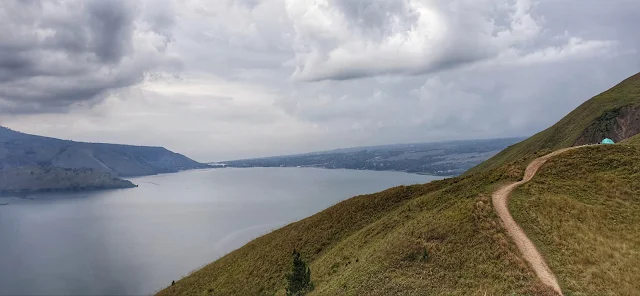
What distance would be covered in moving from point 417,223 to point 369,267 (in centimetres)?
816

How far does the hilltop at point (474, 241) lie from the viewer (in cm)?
2503

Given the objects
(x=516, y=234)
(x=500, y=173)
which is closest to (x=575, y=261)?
(x=516, y=234)

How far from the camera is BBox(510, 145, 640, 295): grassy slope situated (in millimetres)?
24047

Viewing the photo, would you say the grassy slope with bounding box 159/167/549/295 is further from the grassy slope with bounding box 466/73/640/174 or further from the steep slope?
the grassy slope with bounding box 466/73/640/174

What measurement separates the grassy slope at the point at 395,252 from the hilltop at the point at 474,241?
12 centimetres

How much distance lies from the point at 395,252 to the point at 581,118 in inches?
4286

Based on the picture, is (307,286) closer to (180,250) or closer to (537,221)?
(537,221)

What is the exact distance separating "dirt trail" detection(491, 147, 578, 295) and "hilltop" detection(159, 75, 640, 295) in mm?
499

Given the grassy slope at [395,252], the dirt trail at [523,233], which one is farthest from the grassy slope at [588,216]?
the grassy slope at [395,252]

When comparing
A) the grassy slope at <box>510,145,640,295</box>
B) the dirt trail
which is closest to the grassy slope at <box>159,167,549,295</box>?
the dirt trail

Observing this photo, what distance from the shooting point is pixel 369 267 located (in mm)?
30953

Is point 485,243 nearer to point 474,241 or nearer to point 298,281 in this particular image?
point 474,241

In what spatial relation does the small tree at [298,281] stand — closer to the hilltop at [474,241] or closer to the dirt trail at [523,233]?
the hilltop at [474,241]

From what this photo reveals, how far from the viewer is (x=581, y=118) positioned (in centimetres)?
11175
